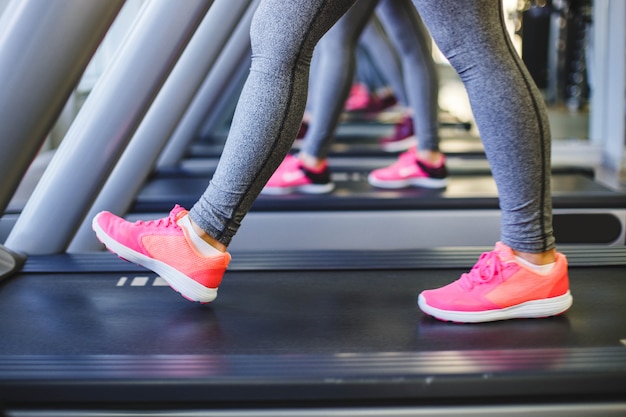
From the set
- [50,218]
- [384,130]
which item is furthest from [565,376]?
[384,130]

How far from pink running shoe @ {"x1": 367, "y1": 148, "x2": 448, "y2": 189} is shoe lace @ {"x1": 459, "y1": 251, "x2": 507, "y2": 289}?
55.5 inches

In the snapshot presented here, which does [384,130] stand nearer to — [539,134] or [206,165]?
[206,165]

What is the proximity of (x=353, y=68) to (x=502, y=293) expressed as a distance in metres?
1.37

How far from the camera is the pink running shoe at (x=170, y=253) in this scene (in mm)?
1318

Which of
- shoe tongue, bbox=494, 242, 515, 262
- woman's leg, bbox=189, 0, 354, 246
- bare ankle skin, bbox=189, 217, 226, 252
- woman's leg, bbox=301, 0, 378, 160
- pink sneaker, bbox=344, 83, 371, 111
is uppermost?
pink sneaker, bbox=344, 83, 371, 111

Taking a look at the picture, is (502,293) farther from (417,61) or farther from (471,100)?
(417,61)

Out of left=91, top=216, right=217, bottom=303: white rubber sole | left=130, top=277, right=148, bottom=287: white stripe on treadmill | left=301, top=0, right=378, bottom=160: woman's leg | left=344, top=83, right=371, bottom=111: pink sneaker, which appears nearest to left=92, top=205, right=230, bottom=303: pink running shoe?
left=91, top=216, right=217, bottom=303: white rubber sole

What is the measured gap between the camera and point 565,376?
109 centimetres

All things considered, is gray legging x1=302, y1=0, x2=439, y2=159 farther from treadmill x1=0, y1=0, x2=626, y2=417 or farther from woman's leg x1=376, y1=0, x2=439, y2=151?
treadmill x1=0, y1=0, x2=626, y2=417

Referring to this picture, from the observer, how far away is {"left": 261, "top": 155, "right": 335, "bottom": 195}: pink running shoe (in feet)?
8.71

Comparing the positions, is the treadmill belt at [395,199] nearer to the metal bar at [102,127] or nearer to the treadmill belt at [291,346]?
the metal bar at [102,127]

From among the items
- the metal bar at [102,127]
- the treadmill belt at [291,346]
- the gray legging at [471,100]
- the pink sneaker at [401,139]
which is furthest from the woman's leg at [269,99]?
the pink sneaker at [401,139]

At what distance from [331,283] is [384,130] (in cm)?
330

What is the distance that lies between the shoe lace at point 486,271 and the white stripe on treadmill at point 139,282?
0.72 meters
